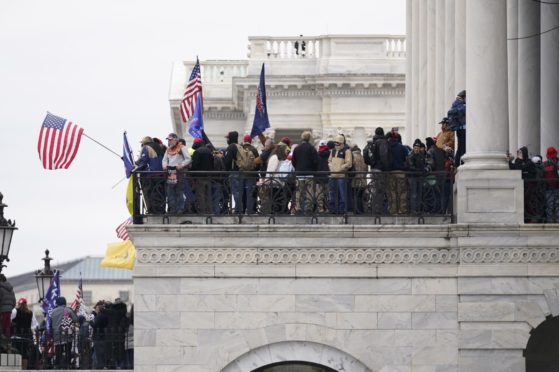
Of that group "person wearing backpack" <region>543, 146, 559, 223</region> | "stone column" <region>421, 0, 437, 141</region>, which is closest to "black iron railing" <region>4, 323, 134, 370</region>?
"person wearing backpack" <region>543, 146, 559, 223</region>

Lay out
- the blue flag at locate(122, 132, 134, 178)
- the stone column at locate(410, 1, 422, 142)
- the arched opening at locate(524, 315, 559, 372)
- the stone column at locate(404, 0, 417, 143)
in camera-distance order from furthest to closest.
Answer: the stone column at locate(404, 0, 417, 143)
the stone column at locate(410, 1, 422, 142)
the blue flag at locate(122, 132, 134, 178)
the arched opening at locate(524, 315, 559, 372)

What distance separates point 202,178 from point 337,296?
358 centimetres

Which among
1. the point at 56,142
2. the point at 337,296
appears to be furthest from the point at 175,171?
the point at 56,142

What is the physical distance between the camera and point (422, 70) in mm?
63125

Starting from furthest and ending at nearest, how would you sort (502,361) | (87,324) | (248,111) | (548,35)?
(248,111), (548,35), (87,324), (502,361)

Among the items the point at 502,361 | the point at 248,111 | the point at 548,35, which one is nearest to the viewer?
the point at 502,361

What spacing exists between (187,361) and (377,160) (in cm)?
555

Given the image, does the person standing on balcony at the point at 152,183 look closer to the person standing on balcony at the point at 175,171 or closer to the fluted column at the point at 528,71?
the person standing on balcony at the point at 175,171

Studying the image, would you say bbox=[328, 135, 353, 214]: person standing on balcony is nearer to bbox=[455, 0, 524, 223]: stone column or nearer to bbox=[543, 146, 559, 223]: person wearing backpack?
bbox=[455, 0, 524, 223]: stone column

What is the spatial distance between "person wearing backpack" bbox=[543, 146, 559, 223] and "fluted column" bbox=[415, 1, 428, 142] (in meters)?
18.6

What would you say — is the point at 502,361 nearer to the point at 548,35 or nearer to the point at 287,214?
the point at 287,214

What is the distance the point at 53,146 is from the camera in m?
51.2

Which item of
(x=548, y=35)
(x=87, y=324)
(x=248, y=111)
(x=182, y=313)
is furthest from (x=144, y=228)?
(x=248, y=111)

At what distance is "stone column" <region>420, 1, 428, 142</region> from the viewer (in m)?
62.2
